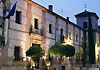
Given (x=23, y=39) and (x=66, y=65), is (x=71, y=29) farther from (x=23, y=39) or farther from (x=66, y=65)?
(x=23, y=39)

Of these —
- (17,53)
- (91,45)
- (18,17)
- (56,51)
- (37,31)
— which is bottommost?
(17,53)

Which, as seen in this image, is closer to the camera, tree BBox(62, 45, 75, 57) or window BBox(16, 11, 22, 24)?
window BBox(16, 11, 22, 24)

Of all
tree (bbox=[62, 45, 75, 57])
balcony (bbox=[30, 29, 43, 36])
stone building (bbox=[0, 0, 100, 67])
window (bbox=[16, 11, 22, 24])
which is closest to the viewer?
stone building (bbox=[0, 0, 100, 67])

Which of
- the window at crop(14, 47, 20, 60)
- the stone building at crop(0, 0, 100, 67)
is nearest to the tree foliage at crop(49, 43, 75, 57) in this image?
the stone building at crop(0, 0, 100, 67)

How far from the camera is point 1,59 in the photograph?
16.7 meters

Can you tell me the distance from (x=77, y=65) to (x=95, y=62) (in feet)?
21.3

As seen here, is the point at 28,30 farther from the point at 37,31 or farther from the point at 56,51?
the point at 56,51

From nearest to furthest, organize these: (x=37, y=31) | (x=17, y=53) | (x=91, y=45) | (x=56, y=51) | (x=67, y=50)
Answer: (x=17, y=53) → (x=37, y=31) → (x=56, y=51) → (x=67, y=50) → (x=91, y=45)

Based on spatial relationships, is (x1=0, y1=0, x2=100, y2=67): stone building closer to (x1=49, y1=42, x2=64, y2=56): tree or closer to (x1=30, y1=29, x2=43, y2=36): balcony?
(x1=30, y1=29, x2=43, y2=36): balcony

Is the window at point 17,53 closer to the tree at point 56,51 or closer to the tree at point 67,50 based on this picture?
the tree at point 56,51

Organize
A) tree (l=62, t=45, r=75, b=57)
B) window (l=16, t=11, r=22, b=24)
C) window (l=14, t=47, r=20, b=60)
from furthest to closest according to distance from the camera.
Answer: tree (l=62, t=45, r=75, b=57) < window (l=16, t=11, r=22, b=24) < window (l=14, t=47, r=20, b=60)

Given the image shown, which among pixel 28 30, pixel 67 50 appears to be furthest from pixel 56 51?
pixel 28 30

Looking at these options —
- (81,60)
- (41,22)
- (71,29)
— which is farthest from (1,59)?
(81,60)

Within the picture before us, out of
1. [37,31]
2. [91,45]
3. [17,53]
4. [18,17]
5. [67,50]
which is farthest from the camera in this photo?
[91,45]
